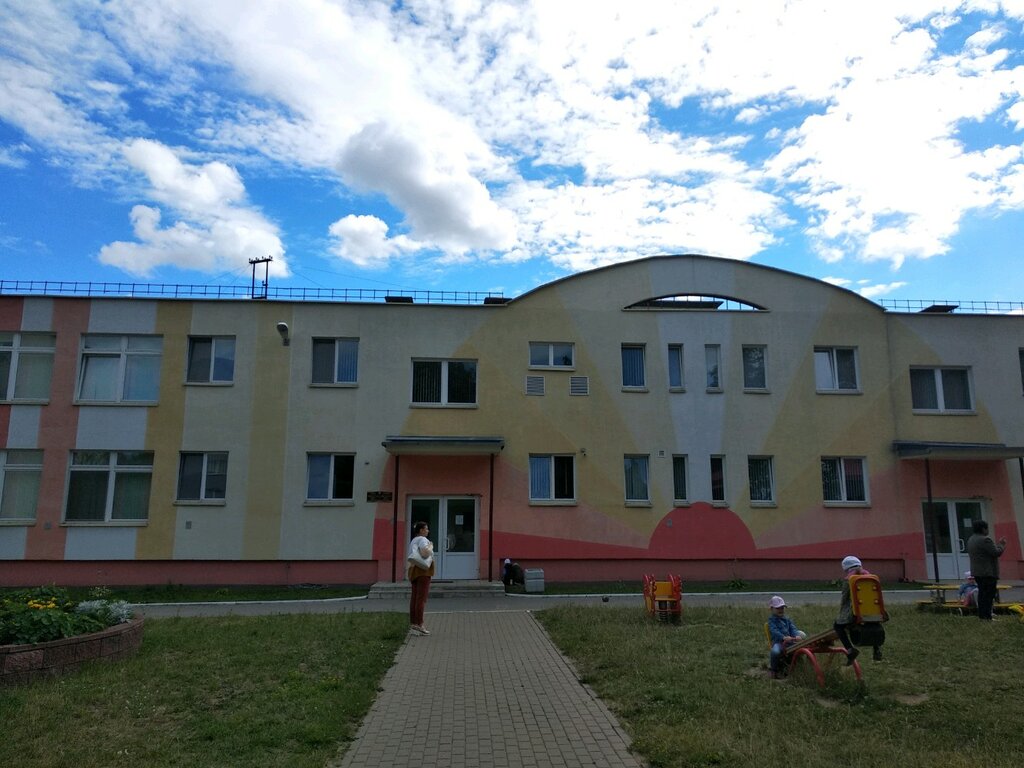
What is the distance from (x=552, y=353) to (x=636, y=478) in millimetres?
4167

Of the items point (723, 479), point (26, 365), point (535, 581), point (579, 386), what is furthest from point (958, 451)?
point (26, 365)

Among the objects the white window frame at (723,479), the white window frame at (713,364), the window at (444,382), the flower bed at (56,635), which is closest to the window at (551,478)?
the window at (444,382)

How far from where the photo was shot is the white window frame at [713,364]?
2161cm

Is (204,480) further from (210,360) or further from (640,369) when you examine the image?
(640,369)

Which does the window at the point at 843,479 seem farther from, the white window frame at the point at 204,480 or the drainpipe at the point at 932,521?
the white window frame at the point at 204,480

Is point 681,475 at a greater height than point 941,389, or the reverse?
point 941,389

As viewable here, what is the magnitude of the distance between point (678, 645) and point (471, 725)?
4.16 m

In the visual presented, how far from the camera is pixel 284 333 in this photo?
20703mm

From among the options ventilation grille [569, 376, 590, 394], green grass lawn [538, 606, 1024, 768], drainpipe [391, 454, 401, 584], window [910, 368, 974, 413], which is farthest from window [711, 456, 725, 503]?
green grass lawn [538, 606, 1024, 768]

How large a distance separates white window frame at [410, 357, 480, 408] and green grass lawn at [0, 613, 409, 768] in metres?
10.5

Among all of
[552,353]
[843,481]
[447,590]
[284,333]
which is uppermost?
[284,333]

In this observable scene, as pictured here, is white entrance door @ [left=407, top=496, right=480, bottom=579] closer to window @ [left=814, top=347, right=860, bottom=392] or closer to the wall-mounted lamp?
the wall-mounted lamp

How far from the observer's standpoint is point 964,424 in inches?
858

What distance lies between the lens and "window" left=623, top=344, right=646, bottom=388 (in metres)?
21.7
